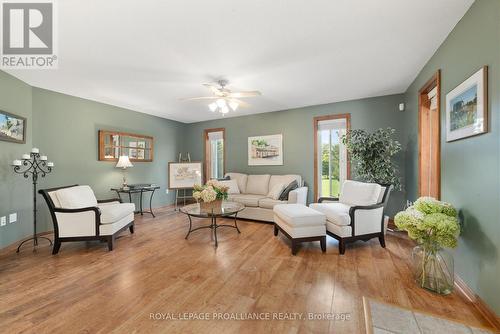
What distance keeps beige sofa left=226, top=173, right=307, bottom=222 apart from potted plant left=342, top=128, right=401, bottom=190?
49.7 inches

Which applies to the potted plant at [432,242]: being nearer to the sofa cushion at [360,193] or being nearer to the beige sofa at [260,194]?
the sofa cushion at [360,193]

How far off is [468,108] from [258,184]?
3643 millimetres

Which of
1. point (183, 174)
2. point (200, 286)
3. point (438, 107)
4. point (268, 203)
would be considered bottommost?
point (200, 286)

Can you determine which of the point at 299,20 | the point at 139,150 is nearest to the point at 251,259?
the point at 299,20

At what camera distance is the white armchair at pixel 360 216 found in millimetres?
2744

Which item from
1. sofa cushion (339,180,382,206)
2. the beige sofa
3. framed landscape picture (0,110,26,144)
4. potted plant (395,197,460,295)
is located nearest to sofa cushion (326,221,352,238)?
sofa cushion (339,180,382,206)

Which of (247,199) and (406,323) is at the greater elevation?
(247,199)

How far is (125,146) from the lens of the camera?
15.7ft

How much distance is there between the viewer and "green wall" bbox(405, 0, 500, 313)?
1.51 m

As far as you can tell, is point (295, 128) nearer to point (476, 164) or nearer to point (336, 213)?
point (336, 213)

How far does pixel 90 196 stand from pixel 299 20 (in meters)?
3.76

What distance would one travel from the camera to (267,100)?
14.0 feet

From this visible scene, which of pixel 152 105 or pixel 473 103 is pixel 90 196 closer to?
pixel 152 105

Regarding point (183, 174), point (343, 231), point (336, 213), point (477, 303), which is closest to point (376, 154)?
point (336, 213)
